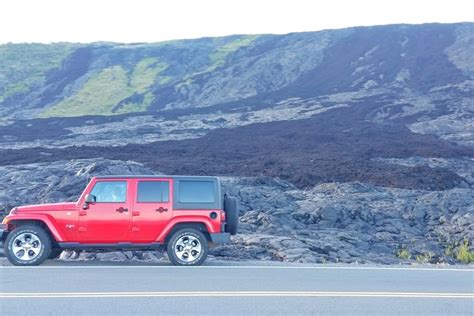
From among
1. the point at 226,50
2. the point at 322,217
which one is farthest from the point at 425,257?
the point at 226,50

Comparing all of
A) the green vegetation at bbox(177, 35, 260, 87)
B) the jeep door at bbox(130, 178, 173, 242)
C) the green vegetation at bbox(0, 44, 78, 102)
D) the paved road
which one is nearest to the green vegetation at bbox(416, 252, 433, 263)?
the paved road

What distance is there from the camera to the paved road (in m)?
8.55

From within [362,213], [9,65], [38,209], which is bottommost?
[362,213]

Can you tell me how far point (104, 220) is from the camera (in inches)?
509

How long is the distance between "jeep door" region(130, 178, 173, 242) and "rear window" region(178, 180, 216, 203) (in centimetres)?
21

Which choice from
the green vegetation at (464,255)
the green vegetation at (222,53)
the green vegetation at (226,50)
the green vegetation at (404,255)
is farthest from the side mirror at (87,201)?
the green vegetation at (226,50)

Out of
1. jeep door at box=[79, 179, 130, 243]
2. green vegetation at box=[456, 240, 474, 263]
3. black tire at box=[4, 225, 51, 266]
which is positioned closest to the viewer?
black tire at box=[4, 225, 51, 266]

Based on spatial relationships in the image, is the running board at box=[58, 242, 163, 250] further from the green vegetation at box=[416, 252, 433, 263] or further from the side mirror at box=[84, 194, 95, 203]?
the green vegetation at box=[416, 252, 433, 263]

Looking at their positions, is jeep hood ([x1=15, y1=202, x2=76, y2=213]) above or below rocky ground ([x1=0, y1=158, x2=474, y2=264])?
above

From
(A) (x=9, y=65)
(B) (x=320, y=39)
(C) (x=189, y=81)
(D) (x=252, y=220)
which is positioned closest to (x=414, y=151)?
(D) (x=252, y=220)

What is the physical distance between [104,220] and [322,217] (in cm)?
1120

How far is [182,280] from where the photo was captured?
10.9 metres

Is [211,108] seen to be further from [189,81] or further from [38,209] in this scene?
[38,209]

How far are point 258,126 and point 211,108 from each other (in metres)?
11.6
